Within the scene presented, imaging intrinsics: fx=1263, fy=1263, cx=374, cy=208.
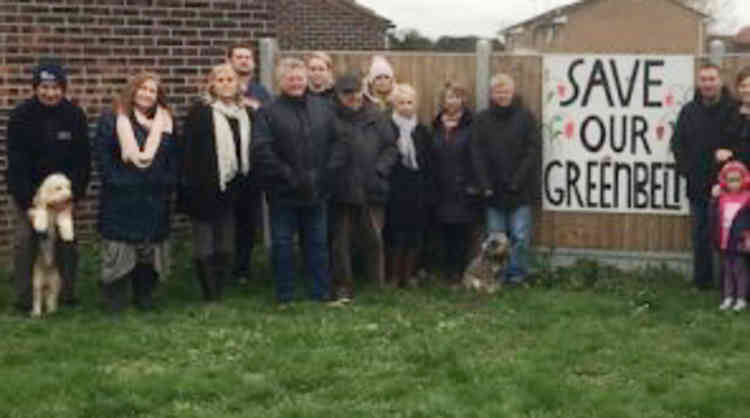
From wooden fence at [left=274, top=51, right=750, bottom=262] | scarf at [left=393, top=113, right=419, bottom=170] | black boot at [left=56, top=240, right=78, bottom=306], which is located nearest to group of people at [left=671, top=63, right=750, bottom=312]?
wooden fence at [left=274, top=51, right=750, bottom=262]

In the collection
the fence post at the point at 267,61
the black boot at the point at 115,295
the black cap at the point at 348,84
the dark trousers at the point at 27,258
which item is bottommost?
the black boot at the point at 115,295

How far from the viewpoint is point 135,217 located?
29.2ft

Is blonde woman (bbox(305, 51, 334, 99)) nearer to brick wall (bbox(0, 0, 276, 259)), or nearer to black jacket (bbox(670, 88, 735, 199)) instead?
brick wall (bbox(0, 0, 276, 259))

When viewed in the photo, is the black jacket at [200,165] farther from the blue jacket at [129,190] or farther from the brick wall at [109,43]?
the brick wall at [109,43]

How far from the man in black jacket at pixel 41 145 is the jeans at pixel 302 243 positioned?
1.46m

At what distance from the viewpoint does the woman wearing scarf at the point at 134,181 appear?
880 cm

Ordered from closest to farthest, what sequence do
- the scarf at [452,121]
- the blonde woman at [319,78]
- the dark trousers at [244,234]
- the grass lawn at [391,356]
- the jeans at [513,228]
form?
the grass lawn at [391,356] < the blonde woman at [319,78] < the dark trousers at [244,234] < the scarf at [452,121] < the jeans at [513,228]

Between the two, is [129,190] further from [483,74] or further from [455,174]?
[483,74]

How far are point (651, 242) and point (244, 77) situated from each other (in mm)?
3674

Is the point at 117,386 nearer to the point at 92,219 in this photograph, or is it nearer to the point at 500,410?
the point at 500,410

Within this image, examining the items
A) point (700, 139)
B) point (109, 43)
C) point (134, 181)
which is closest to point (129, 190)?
point (134, 181)

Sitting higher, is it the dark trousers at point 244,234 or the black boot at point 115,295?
the dark trousers at point 244,234

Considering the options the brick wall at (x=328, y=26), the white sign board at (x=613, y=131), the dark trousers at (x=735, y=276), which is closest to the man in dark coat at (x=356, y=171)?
the white sign board at (x=613, y=131)

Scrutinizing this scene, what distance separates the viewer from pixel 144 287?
30.2 feet
